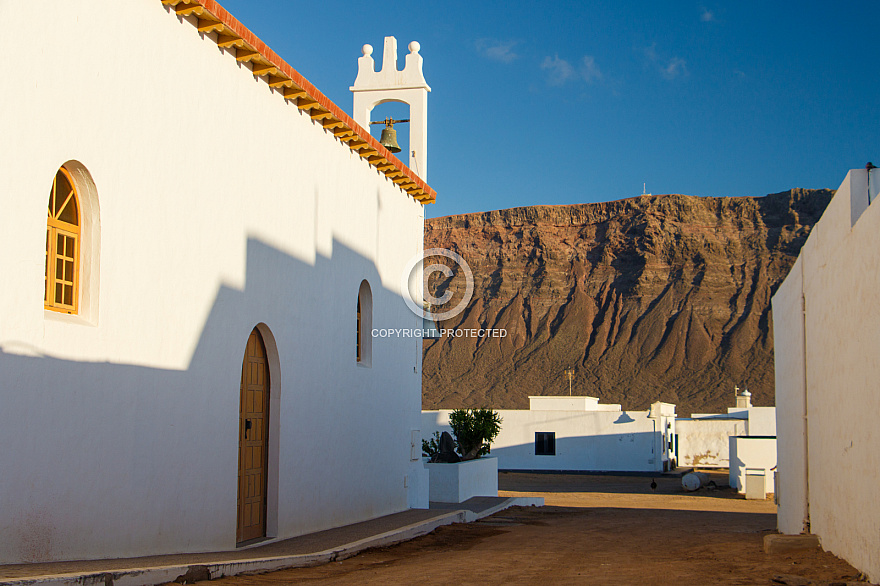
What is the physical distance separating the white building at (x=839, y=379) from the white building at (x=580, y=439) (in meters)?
28.5

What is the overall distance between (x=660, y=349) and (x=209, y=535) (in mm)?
66824

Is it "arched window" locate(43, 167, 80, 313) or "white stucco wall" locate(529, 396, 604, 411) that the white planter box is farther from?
"white stucco wall" locate(529, 396, 604, 411)

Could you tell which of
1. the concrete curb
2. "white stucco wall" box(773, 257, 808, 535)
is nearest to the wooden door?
the concrete curb

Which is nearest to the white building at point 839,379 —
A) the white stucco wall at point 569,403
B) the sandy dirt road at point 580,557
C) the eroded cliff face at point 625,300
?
the sandy dirt road at point 580,557

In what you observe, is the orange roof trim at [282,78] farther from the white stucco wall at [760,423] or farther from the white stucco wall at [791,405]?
the white stucco wall at [760,423]

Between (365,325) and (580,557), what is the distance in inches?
231

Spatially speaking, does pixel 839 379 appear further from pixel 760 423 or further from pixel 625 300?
pixel 625 300

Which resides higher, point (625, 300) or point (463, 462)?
point (625, 300)

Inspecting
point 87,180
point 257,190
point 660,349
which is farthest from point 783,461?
point 660,349

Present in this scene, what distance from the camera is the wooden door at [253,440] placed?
386 inches

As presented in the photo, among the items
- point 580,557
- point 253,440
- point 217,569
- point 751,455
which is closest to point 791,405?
point 580,557

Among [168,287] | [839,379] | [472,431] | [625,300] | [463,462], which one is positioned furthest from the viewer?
[625,300]

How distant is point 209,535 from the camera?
865cm

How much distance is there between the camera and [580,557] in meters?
9.55
